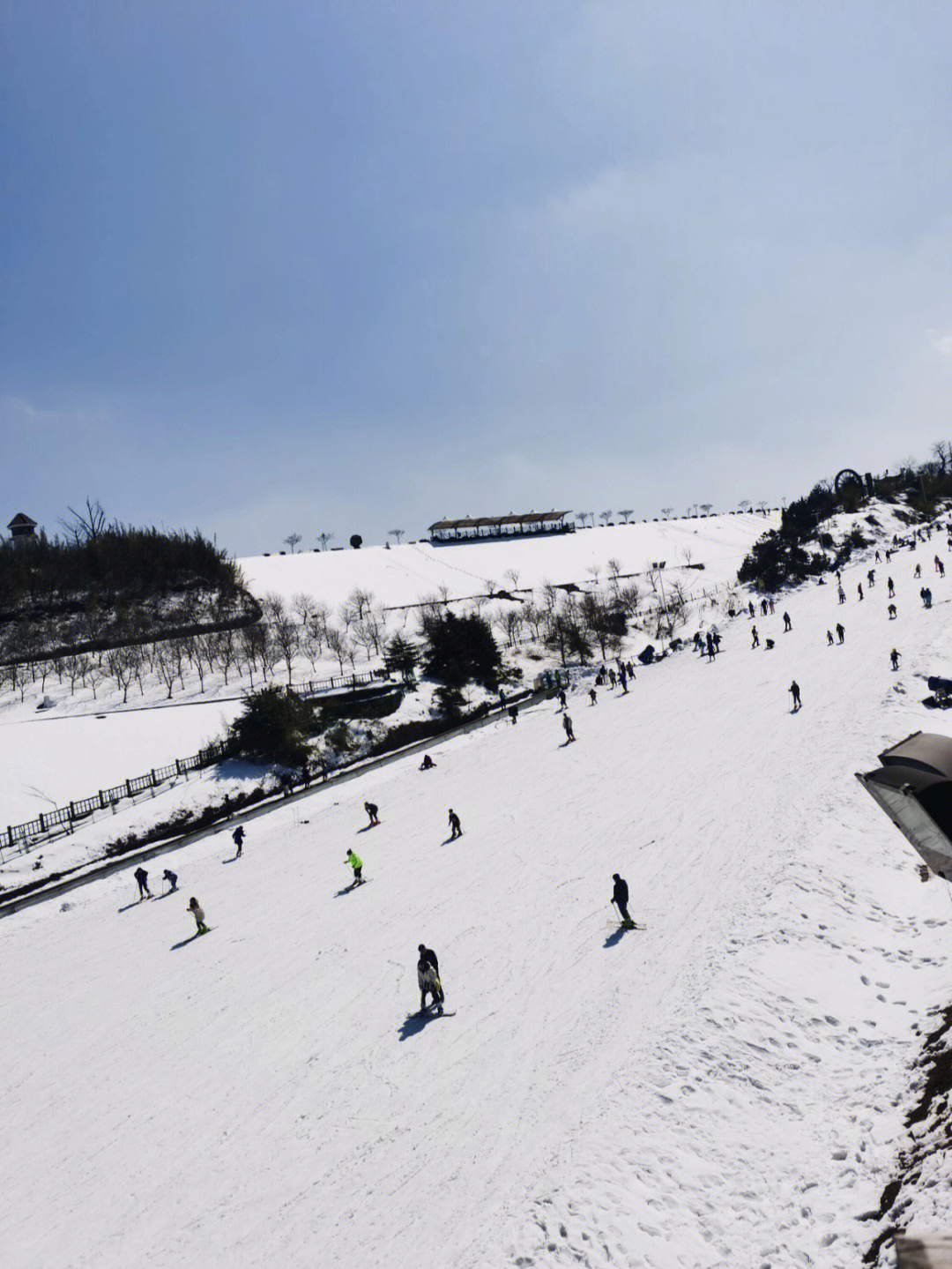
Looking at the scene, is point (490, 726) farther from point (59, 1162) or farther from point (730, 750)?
point (59, 1162)

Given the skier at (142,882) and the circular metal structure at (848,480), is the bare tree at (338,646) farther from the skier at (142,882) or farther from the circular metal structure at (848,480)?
the circular metal structure at (848,480)

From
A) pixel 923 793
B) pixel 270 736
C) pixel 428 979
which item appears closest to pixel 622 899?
pixel 428 979

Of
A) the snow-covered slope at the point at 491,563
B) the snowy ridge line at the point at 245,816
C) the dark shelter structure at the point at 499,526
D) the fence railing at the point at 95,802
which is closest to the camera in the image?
the snowy ridge line at the point at 245,816

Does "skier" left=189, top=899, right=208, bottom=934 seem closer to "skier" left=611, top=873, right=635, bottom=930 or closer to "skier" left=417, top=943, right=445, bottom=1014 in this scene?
"skier" left=417, top=943, right=445, bottom=1014

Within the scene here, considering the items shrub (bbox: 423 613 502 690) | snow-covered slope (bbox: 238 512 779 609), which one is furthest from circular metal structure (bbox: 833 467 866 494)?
shrub (bbox: 423 613 502 690)

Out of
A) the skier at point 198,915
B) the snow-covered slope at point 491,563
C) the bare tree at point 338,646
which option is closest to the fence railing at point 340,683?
the bare tree at point 338,646

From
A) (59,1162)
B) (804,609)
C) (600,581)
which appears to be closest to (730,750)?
(59,1162)
